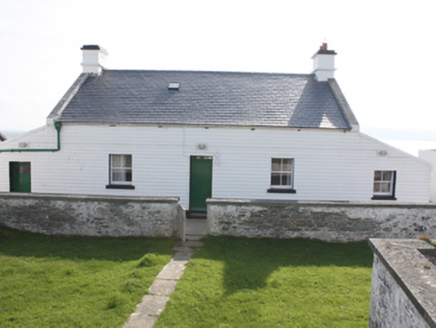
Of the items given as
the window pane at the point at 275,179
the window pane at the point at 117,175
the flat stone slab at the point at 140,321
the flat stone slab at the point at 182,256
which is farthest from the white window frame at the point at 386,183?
the flat stone slab at the point at 140,321

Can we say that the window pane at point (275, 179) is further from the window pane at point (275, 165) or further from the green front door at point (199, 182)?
the green front door at point (199, 182)

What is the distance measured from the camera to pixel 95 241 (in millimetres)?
9258

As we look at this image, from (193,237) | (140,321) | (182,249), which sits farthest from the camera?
(193,237)

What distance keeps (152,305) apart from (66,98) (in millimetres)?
10965

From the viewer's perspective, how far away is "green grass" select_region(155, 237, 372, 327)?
554 centimetres

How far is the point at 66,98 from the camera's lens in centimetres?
1410

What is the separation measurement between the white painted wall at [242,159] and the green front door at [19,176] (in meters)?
1.62

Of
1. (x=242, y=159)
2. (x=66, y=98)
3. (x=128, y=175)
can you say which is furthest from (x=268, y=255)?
(x=66, y=98)

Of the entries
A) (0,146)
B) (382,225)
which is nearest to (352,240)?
(382,225)

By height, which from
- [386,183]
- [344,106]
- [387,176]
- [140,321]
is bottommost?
[140,321]

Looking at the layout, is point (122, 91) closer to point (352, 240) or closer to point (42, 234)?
point (42, 234)

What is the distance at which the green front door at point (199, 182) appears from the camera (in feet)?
42.8

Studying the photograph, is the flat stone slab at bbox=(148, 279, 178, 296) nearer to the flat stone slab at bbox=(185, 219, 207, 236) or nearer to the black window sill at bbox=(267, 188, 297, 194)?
the flat stone slab at bbox=(185, 219, 207, 236)

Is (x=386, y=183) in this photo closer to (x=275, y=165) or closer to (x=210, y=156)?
(x=275, y=165)
